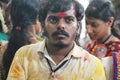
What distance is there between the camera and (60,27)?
2.20 m

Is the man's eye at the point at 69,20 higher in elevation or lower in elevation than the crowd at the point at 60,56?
higher

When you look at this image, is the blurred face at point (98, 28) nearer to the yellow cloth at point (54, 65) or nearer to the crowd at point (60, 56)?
the crowd at point (60, 56)

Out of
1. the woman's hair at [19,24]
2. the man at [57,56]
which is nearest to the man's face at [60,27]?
the man at [57,56]

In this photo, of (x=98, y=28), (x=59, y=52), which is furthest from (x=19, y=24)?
(x=59, y=52)

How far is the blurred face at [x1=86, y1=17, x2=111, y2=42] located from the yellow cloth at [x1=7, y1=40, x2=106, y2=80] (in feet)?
2.29

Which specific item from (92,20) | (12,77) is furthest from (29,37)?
(12,77)

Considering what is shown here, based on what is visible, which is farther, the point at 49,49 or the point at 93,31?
the point at 93,31

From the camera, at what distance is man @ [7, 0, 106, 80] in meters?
2.19

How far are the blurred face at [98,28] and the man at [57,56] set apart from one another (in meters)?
0.65

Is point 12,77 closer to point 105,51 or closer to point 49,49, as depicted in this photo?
point 49,49

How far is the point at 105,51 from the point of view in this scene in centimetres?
282

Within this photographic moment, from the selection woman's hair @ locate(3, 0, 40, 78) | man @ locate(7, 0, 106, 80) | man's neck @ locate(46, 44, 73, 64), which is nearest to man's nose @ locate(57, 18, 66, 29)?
man @ locate(7, 0, 106, 80)

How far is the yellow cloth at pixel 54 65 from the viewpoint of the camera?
85.8 inches

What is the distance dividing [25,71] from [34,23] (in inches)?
29.9
